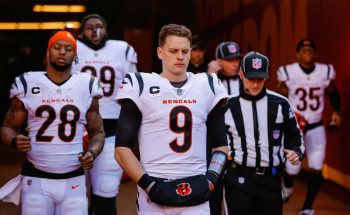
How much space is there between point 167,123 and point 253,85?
146 cm

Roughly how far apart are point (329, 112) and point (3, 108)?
10419 millimetres

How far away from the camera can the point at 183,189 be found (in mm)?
3908

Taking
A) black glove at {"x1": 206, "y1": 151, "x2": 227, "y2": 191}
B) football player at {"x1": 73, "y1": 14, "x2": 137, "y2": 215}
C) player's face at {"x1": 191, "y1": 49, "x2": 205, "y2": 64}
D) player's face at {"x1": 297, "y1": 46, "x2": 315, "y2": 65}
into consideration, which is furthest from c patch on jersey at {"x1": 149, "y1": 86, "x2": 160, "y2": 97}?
player's face at {"x1": 297, "y1": 46, "x2": 315, "y2": 65}

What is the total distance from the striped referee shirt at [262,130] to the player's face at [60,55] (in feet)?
4.57

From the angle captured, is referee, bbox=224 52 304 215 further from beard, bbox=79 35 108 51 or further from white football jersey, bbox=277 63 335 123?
white football jersey, bbox=277 63 335 123

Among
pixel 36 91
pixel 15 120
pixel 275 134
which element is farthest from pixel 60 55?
pixel 275 134

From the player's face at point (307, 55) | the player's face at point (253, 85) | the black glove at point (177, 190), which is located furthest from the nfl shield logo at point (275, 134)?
the player's face at point (307, 55)

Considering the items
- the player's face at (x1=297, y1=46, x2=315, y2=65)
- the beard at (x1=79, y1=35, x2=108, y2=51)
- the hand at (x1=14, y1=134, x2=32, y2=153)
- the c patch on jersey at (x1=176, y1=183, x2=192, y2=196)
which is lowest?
the c patch on jersey at (x1=176, y1=183, x2=192, y2=196)

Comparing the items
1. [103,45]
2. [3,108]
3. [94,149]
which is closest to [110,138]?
[103,45]

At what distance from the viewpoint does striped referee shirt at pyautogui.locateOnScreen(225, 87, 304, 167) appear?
17.3ft

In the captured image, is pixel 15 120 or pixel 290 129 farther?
pixel 290 129

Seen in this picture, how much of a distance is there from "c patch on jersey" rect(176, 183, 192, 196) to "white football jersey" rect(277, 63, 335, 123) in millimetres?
4517

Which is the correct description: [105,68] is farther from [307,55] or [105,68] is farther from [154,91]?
[307,55]

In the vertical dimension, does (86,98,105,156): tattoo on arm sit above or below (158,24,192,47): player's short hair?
below
